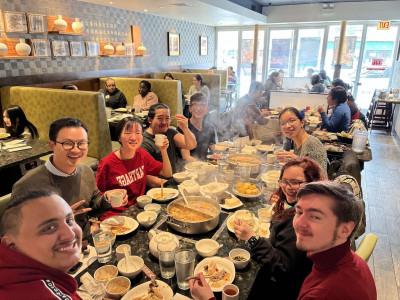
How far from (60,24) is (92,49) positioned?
3.59 ft

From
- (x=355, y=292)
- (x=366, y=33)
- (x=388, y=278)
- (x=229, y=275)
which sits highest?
(x=366, y=33)

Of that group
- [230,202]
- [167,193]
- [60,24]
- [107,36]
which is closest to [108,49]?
[107,36]

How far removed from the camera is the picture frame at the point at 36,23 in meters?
4.43

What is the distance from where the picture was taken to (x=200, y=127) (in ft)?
10.2

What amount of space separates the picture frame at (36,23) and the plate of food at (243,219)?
458cm

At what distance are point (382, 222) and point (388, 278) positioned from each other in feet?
3.08

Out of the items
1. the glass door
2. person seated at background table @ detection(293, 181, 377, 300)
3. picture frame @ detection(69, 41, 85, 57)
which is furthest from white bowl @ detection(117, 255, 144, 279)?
the glass door

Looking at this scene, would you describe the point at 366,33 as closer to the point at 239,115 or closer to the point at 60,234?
the point at 239,115

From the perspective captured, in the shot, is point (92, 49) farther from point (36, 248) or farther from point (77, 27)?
point (36, 248)

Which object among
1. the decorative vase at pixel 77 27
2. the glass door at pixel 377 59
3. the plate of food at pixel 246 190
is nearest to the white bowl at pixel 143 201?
the plate of food at pixel 246 190

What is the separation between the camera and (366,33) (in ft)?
28.4

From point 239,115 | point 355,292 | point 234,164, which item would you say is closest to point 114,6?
point 239,115

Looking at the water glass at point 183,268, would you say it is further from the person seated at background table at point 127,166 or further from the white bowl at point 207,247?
the person seated at background table at point 127,166

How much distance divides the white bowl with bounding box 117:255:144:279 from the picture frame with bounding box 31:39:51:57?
177 inches
